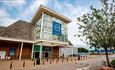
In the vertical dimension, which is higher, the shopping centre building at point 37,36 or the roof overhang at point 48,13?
the roof overhang at point 48,13

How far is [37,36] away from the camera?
27.4 meters

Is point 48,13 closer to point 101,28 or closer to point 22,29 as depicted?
point 22,29

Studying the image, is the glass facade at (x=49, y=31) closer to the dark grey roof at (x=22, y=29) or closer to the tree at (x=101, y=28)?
the dark grey roof at (x=22, y=29)

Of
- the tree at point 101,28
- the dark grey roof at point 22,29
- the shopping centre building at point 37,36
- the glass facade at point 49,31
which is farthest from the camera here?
the dark grey roof at point 22,29

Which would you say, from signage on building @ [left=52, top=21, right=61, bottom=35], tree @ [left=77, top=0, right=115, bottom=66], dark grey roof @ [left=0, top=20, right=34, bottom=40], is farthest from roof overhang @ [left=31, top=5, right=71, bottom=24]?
tree @ [left=77, top=0, right=115, bottom=66]

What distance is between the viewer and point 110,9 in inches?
532

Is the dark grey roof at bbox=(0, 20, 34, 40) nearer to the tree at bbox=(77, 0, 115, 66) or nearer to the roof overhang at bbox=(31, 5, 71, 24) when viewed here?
the roof overhang at bbox=(31, 5, 71, 24)

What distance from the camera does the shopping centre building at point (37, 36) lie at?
24.5m

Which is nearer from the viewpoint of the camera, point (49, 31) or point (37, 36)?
point (49, 31)

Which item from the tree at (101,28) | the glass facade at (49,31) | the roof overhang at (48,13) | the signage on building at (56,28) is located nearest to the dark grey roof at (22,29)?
the glass facade at (49,31)

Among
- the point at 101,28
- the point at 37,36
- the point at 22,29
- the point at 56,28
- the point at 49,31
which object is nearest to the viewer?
the point at 101,28

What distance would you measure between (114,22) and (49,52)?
71.7 feet

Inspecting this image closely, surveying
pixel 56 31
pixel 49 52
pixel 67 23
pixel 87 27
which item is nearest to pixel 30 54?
pixel 49 52

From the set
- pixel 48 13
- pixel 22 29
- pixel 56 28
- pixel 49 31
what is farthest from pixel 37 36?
pixel 48 13
